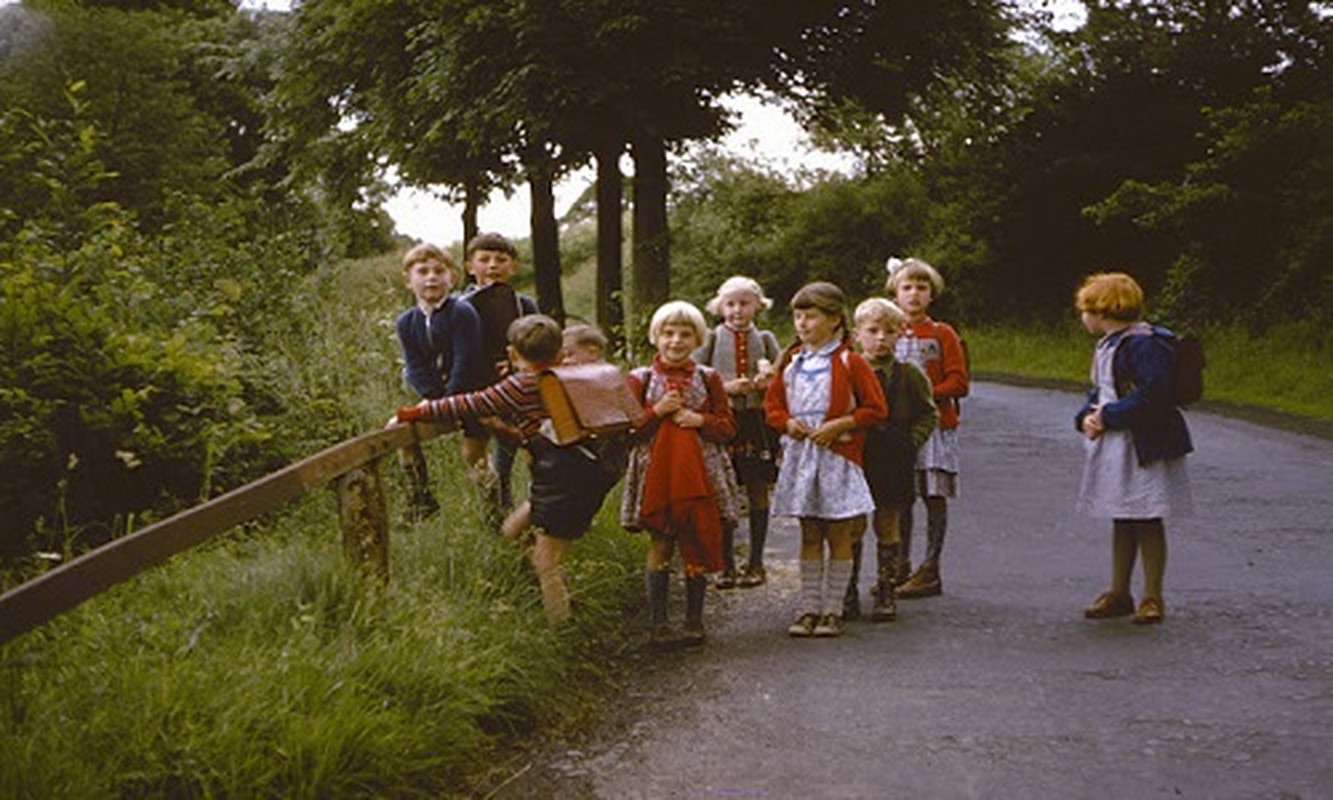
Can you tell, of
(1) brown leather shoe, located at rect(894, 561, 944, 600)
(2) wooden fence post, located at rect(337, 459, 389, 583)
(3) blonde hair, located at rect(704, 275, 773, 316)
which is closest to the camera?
(2) wooden fence post, located at rect(337, 459, 389, 583)

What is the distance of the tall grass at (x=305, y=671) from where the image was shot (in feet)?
12.9

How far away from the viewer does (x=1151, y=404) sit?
699cm

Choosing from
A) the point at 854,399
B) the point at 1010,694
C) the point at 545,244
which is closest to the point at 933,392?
the point at 854,399

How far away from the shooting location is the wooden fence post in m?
5.50

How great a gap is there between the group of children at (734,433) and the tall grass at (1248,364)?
10.8 meters

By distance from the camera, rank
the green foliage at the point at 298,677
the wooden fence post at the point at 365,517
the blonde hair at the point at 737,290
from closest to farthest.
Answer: the green foliage at the point at 298,677 → the wooden fence post at the point at 365,517 → the blonde hair at the point at 737,290

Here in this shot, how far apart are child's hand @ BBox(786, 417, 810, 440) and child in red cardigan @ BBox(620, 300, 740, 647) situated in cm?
28

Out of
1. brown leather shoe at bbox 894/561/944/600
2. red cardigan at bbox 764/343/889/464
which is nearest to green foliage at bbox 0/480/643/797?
red cardigan at bbox 764/343/889/464

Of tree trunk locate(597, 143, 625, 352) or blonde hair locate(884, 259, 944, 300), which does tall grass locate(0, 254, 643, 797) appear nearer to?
blonde hair locate(884, 259, 944, 300)

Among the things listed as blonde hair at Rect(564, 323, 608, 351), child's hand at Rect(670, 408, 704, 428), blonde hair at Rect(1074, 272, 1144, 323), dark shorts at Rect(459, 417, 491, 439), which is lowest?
dark shorts at Rect(459, 417, 491, 439)

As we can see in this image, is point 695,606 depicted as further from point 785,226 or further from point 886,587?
point 785,226

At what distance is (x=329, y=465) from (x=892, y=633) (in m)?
3.02

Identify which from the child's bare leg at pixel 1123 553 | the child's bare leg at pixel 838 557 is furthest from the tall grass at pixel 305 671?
the child's bare leg at pixel 1123 553

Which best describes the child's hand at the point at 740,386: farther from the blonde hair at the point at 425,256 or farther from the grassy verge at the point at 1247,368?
the grassy verge at the point at 1247,368
